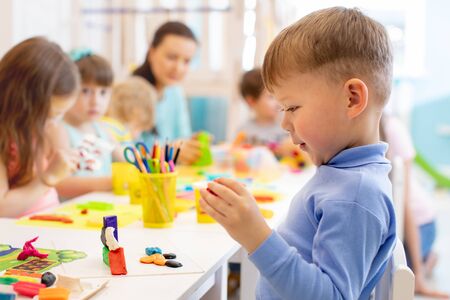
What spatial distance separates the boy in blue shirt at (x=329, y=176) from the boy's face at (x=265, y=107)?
181cm

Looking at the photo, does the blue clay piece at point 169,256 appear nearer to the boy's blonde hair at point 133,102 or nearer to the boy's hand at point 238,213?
the boy's hand at point 238,213

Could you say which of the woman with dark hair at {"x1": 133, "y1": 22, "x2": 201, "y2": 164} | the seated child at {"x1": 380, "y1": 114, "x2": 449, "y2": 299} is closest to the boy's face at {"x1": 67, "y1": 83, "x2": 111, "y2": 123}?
the woman with dark hair at {"x1": 133, "y1": 22, "x2": 201, "y2": 164}

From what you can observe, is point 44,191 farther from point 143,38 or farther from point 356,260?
point 143,38

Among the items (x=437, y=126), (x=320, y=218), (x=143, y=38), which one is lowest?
(x=437, y=126)

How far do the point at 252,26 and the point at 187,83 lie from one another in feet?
1.50

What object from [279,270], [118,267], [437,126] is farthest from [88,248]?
[437,126]

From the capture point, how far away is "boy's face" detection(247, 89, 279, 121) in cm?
264

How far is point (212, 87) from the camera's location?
3135mm

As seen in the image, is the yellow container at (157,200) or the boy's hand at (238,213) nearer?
the boy's hand at (238,213)

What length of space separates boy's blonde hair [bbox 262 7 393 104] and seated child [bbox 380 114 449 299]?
57.1 inches

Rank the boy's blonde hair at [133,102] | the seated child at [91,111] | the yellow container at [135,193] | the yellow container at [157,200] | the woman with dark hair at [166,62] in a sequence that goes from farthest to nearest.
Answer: the woman with dark hair at [166,62], the boy's blonde hair at [133,102], the seated child at [91,111], the yellow container at [135,193], the yellow container at [157,200]

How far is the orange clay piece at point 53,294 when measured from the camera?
65cm

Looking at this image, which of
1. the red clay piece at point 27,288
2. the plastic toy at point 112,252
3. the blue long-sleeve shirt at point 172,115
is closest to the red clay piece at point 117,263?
the plastic toy at point 112,252

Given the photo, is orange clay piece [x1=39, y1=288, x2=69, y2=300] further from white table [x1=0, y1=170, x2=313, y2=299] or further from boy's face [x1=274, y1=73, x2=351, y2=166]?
boy's face [x1=274, y1=73, x2=351, y2=166]
